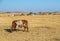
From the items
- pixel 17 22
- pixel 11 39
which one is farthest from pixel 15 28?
pixel 11 39

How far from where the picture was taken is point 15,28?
22.1 meters

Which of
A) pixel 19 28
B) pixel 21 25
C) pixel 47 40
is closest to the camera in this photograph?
pixel 47 40

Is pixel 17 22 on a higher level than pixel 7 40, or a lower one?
higher

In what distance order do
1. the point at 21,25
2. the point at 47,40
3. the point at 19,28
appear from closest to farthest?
1. the point at 47,40
2. the point at 21,25
3. the point at 19,28

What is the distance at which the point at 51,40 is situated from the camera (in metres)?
16.0

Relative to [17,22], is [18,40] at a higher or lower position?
lower

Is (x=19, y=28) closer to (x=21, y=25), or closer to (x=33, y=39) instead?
(x=21, y=25)

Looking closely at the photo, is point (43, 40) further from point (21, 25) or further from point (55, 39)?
point (21, 25)

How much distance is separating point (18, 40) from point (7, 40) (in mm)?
838

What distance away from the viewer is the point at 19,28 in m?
23.5

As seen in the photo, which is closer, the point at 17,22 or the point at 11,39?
the point at 11,39

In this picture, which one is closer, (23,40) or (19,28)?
(23,40)

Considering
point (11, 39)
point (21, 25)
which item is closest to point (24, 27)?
point (21, 25)

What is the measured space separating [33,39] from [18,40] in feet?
3.89
